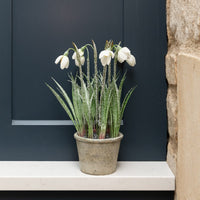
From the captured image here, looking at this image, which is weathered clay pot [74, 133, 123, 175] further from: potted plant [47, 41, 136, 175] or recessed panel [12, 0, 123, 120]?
recessed panel [12, 0, 123, 120]

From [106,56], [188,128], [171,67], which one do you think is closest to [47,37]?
[106,56]

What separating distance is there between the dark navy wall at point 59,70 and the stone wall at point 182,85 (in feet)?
0.18

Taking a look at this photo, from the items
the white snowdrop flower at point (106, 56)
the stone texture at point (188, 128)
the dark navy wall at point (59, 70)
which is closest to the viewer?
the stone texture at point (188, 128)

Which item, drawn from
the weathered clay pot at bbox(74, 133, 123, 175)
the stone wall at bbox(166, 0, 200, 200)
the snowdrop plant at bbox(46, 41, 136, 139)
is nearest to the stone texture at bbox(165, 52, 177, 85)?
the stone wall at bbox(166, 0, 200, 200)

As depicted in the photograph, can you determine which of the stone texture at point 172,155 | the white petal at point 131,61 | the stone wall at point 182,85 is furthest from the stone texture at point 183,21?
the stone texture at point 172,155

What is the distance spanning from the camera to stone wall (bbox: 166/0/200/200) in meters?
0.75

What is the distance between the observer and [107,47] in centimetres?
96

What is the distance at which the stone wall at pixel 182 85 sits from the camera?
0.75 meters

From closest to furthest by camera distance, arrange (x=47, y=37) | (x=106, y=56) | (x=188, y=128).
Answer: (x=188, y=128), (x=106, y=56), (x=47, y=37)

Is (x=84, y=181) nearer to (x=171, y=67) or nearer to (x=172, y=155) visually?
(x=172, y=155)

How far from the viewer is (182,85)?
847 millimetres

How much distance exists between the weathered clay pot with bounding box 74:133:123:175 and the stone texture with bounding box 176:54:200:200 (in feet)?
0.62

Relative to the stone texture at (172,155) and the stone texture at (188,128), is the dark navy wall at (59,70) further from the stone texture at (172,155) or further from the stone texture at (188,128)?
the stone texture at (188,128)

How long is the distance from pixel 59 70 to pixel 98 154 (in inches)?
12.6
